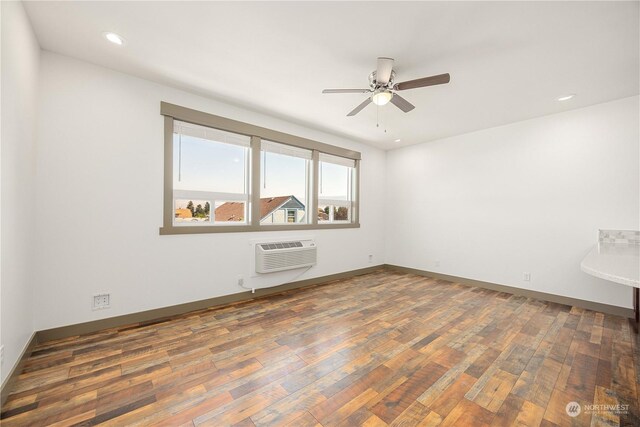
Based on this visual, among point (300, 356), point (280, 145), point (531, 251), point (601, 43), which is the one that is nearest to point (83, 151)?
point (280, 145)

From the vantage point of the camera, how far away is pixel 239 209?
366 centimetres

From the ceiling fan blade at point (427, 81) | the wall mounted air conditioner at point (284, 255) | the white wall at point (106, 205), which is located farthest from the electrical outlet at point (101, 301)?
the ceiling fan blade at point (427, 81)

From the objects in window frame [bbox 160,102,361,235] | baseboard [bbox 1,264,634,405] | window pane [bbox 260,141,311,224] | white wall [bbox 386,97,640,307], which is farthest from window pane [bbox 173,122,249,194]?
white wall [bbox 386,97,640,307]

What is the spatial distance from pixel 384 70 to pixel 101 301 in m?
3.61

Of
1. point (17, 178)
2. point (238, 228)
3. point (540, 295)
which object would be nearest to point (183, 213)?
point (238, 228)

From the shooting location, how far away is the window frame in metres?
2.96

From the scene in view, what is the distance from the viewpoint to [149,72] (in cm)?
270

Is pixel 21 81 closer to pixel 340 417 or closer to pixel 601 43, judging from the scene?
pixel 340 417

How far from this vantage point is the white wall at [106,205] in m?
2.36

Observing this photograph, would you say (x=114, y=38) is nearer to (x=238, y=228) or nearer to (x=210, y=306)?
(x=238, y=228)

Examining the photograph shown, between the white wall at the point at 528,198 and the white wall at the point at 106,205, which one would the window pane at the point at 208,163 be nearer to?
the white wall at the point at 106,205

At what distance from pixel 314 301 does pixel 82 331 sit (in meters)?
2.51

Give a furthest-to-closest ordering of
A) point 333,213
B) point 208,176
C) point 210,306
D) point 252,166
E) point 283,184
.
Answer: point 333,213 → point 283,184 → point 252,166 → point 208,176 → point 210,306

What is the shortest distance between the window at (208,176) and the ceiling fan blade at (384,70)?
2.06 metres
